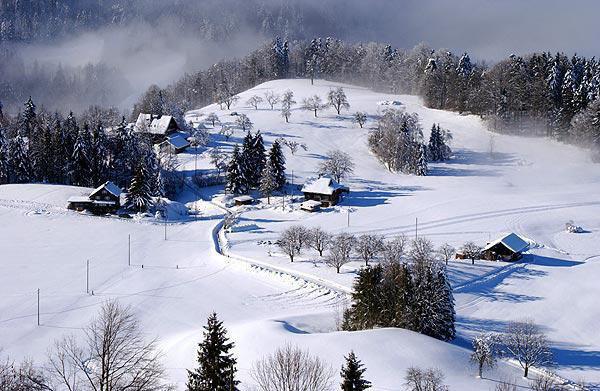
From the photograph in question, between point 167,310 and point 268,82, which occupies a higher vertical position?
point 268,82

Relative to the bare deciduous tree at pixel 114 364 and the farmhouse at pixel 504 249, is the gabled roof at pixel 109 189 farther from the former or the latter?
the farmhouse at pixel 504 249

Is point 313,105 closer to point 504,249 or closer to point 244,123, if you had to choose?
point 244,123

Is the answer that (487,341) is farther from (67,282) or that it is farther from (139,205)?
(139,205)

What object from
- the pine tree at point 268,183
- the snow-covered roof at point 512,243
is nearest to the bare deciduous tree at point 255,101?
the pine tree at point 268,183

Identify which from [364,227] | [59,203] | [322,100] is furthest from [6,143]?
[322,100]

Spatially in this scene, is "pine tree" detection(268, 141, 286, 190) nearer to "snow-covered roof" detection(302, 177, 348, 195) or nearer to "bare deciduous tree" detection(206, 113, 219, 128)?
"snow-covered roof" detection(302, 177, 348, 195)

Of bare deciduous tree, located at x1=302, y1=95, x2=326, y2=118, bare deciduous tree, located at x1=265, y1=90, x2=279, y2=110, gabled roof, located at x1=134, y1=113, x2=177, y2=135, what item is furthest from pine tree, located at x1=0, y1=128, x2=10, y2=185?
bare deciduous tree, located at x1=302, y1=95, x2=326, y2=118
